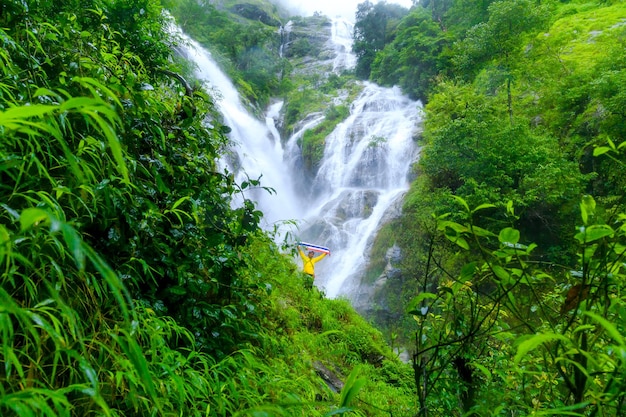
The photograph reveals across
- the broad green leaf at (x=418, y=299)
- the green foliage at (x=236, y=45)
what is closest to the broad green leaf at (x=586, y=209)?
the broad green leaf at (x=418, y=299)

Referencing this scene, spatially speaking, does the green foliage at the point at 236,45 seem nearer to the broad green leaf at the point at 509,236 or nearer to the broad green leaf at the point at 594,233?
the broad green leaf at the point at 509,236

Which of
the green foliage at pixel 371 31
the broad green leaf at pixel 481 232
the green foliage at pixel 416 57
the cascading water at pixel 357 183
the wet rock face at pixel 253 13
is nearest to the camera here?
the broad green leaf at pixel 481 232

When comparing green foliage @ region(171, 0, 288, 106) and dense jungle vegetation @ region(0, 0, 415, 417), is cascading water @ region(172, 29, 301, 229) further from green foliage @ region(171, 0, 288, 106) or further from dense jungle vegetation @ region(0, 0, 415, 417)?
dense jungle vegetation @ region(0, 0, 415, 417)

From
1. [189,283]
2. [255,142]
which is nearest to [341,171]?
[255,142]

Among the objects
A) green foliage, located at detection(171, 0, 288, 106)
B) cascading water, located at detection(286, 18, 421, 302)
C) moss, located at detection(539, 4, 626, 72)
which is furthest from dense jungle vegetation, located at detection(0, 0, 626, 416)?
green foliage, located at detection(171, 0, 288, 106)

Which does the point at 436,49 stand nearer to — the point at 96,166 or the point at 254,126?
the point at 254,126

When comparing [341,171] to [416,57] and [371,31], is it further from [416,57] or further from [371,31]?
[371,31]

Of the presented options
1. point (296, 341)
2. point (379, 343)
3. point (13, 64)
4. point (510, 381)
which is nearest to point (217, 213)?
point (13, 64)

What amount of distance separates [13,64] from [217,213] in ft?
3.62

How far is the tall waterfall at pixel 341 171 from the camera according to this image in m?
11.7

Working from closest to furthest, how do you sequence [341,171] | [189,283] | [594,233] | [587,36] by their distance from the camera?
[594,233]
[189,283]
[587,36]
[341,171]

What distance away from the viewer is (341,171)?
1530cm

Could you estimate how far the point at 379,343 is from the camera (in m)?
4.98

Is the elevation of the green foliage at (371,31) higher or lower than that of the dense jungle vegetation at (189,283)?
higher
